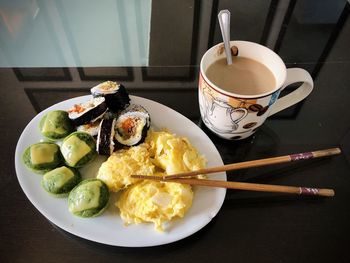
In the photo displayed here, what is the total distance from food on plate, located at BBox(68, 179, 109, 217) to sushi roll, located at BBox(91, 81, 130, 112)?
0.23 metres

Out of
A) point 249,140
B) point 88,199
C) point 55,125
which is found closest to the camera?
point 88,199

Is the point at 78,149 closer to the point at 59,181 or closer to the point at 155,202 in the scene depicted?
the point at 59,181

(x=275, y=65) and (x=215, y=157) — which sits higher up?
(x=275, y=65)

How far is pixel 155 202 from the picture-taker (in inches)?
26.5

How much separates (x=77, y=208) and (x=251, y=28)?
36.3 inches

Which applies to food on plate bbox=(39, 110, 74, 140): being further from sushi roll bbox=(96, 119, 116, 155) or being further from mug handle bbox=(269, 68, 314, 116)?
mug handle bbox=(269, 68, 314, 116)

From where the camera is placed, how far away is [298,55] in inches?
44.6

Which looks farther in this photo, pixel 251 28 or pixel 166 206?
pixel 251 28

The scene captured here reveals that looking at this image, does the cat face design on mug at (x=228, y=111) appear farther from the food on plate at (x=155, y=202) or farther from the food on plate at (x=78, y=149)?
the food on plate at (x=78, y=149)

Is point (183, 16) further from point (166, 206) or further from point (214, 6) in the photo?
point (166, 206)

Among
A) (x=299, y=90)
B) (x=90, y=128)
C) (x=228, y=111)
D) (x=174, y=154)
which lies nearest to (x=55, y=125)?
(x=90, y=128)

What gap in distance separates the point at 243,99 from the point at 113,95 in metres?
0.33

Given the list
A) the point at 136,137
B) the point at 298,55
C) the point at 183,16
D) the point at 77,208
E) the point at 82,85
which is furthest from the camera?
the point at 183,16

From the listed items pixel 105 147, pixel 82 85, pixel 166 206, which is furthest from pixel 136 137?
pixel 82 85
